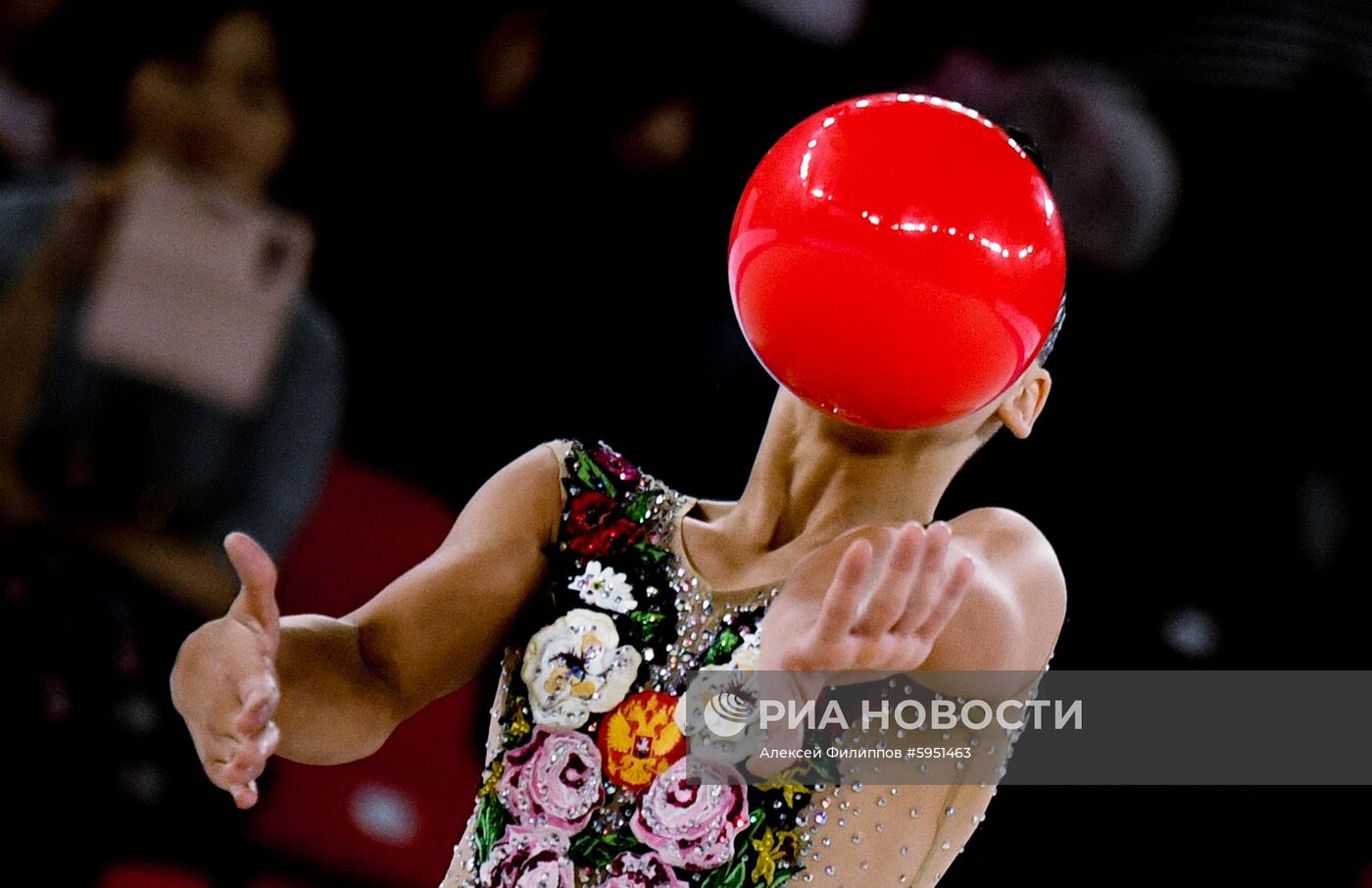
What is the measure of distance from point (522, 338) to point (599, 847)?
1226 mm

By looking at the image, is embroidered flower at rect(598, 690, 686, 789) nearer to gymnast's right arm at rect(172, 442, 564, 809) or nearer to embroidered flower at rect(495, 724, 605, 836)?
embroidered flower at rect(495, 724, 605, 836)

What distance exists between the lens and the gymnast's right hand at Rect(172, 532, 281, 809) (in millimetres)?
878

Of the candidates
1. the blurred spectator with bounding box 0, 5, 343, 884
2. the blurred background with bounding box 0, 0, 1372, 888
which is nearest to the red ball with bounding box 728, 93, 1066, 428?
the blurred background with bounding box 0, 0, 1372, 888

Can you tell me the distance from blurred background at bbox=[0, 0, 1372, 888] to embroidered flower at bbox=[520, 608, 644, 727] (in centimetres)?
52

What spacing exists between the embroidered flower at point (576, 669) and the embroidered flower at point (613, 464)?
0.13m

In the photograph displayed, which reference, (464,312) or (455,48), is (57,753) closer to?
(464,312)

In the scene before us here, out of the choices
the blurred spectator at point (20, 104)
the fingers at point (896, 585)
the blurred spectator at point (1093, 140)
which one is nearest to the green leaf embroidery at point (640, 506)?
the fingers at point (896, 585)

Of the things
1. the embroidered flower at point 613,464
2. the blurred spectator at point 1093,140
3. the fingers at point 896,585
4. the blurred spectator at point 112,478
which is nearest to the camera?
the fingers at point 896,585

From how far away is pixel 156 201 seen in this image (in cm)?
202

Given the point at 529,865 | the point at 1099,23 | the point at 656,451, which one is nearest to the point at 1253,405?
the point at 1099,23

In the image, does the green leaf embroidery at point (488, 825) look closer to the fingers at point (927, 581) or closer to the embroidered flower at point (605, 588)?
the embroidered flower at point (605, 588)

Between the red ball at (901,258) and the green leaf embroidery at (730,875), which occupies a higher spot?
the red ball at (901,258)

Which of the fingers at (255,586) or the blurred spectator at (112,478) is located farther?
the blurred spectator at (112,478)

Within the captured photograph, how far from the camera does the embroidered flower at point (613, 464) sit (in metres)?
1.17
